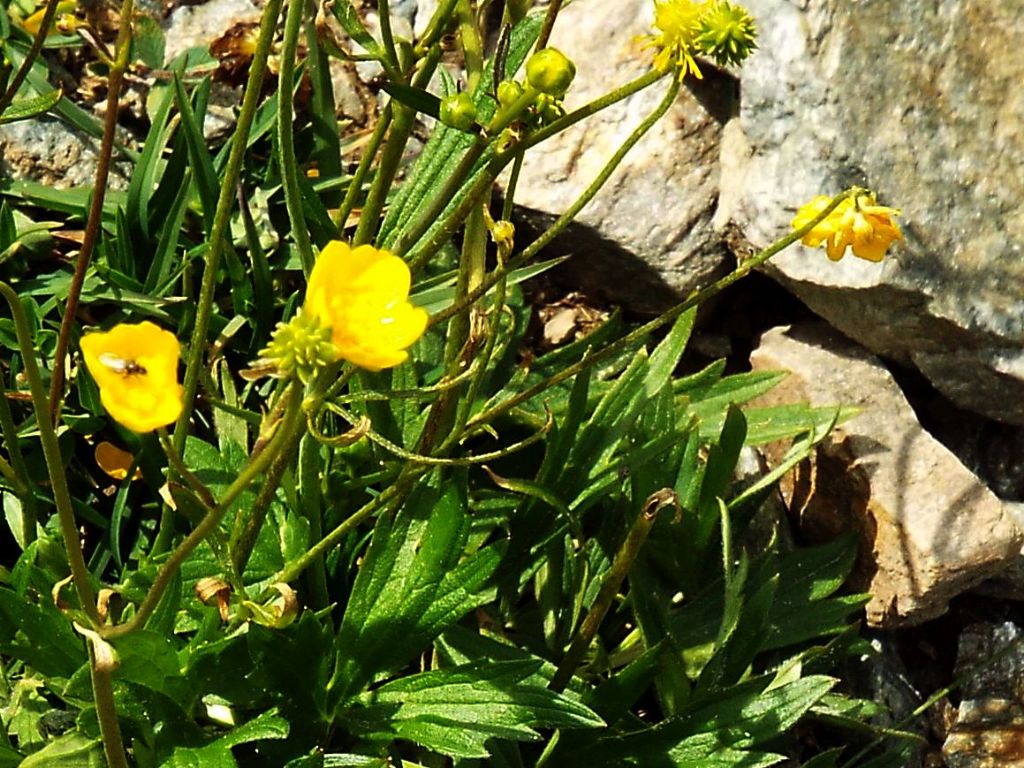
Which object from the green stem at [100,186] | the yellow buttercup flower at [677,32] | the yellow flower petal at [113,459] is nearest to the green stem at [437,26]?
the yellow buttercup flower at [677,32]

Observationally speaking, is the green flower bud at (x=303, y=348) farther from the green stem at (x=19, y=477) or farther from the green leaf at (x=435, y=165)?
the green leaf at (x=435, y=165)

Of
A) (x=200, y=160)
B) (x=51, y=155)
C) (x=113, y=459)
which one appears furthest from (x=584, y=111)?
(x=51, y=155)

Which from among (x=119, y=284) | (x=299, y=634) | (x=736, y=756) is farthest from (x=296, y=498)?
(x=736, y=756)

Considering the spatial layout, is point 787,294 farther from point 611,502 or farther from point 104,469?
point 104,469

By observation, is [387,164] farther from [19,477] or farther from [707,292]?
[19,477]

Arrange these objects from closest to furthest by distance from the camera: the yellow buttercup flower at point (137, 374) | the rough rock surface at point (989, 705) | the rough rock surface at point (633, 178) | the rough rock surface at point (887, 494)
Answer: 1. the yellow buttercup flower at point (137, 374)
2. the rough rock surface at point (887, 494)
3. the rough rock surface at point (989, 705)
4. the rough rock surface at point (633, 178)

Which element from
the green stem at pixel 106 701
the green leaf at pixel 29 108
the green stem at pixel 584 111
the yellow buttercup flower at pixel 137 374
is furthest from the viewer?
the green leaf at pixel 29 108
